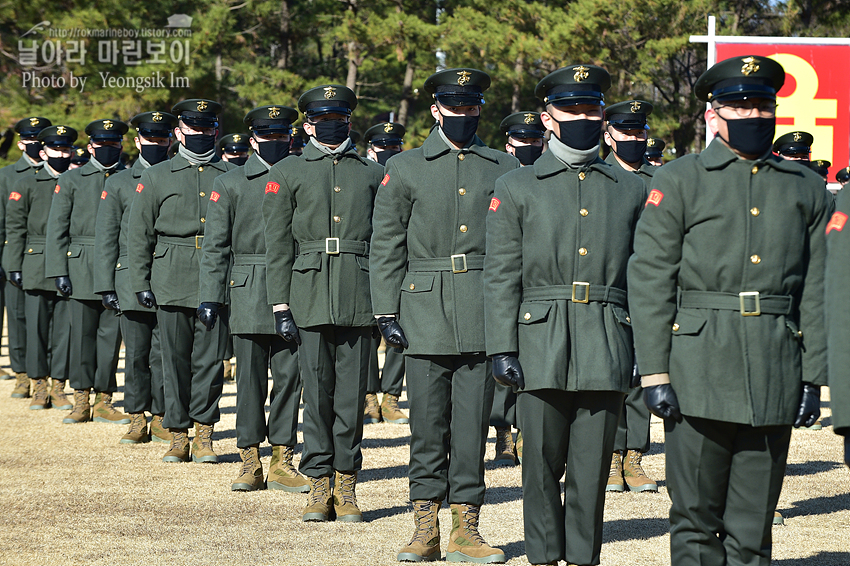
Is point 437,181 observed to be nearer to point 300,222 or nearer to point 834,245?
point 300,222

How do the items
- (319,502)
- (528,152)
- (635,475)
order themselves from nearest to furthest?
(319,502), (635,475), (528,152)

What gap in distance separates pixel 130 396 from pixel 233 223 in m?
2.52

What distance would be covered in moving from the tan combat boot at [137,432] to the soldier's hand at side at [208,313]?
2058mm

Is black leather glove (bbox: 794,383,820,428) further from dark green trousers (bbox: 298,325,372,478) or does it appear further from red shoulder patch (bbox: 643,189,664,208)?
dark green trousers (bbox: 298,325,372,478)

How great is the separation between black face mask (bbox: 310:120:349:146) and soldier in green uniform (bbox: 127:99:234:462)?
7.11 feet

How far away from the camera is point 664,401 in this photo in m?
4.54

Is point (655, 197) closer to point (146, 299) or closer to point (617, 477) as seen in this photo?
point (617, 477)

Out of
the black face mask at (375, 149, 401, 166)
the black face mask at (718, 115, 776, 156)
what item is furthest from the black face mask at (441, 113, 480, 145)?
the black face mask at (375, 149, 401, 166)

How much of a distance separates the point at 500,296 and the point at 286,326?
223 cm

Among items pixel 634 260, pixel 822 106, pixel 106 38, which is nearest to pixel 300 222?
pixel 634 260

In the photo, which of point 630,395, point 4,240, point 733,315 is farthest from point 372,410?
point 733,315

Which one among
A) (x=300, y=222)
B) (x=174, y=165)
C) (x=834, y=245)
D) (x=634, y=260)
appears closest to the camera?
(x=834, y=245)

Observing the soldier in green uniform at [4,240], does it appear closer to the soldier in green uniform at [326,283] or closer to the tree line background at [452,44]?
the soldier in green uniform at [326,283]

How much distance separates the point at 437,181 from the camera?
6.15m
